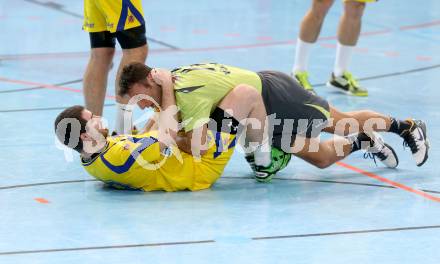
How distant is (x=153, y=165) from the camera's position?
201 inches

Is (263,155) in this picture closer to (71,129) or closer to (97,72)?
(71,129)

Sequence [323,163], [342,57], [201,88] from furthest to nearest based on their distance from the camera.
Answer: [342,57] → [323,163] → [201,88]

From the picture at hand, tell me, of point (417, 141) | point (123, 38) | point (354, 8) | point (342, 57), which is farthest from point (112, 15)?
point (342, 57)

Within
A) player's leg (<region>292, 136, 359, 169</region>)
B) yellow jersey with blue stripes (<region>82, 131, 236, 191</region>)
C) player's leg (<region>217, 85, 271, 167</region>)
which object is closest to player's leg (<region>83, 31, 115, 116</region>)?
yellow jersey with blue stripes (<region>82, 131, 236, 191</region>)

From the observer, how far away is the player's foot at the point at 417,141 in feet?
18.6

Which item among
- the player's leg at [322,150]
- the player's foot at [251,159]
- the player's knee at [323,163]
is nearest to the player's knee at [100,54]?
the player's foot at [251,159]

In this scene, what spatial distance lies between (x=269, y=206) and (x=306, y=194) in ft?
1.06

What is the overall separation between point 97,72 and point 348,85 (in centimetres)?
247

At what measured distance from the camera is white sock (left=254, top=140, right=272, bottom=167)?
533 cm

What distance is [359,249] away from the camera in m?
4.31

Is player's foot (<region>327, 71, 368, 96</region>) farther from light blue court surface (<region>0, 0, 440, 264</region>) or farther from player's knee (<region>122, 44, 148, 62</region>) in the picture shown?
player's knee (<region>122, 44, 148, 62</region>)

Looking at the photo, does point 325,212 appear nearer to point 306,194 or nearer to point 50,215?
point 306,194

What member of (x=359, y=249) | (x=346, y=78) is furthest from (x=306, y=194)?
(x=346, y=78)

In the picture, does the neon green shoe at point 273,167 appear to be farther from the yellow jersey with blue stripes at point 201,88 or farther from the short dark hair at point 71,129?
the short dark hair at point 71,129
